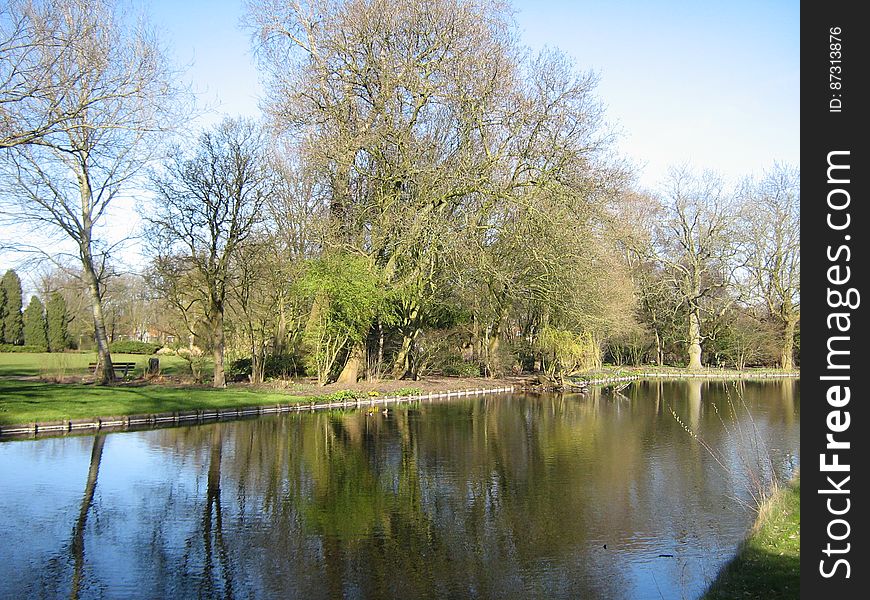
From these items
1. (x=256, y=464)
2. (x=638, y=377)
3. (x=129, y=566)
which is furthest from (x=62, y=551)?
(x=638, y=377)

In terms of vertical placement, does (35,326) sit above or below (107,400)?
above

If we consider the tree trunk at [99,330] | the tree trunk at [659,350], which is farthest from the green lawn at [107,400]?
the tree trunk at [659,350]

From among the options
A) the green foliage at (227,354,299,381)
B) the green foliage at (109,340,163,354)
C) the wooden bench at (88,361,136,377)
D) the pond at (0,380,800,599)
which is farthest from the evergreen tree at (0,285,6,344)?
the pond at (0,380,800,599)

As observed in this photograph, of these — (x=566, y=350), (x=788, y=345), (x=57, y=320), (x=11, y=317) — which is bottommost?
(x=788, y=345)

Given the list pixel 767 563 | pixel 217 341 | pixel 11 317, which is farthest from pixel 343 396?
pixel 11 317

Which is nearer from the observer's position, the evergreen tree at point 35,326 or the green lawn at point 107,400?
the green lawn at point 107,400

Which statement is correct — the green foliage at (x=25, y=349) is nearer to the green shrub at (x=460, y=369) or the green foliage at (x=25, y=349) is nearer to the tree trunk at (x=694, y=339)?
the green shrub at (x=460, y=369)

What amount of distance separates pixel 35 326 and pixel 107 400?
3123cm

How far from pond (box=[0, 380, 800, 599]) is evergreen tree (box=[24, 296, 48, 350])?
106 ft

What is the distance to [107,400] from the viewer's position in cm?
1688

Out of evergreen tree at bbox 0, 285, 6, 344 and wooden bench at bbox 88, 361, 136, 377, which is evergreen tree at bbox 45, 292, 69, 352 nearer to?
evergreen tree at bbox 0, 285, 6, 344

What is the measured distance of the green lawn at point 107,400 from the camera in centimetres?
1500

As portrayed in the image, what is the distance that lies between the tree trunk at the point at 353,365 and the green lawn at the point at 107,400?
361 centimetres

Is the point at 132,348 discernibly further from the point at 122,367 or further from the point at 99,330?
the point at 99,330
